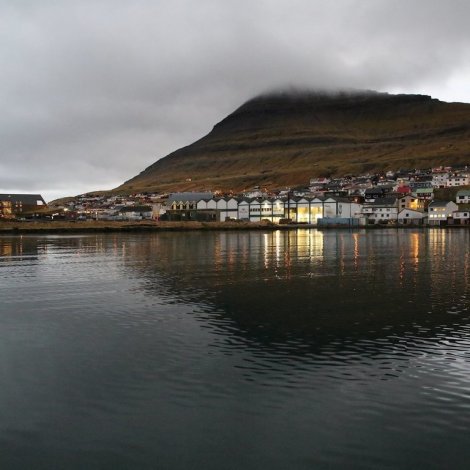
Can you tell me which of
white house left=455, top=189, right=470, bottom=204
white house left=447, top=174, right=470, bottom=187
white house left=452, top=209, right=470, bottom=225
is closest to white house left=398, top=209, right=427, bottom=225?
white house left=452, top=209, right=470, bottom=225

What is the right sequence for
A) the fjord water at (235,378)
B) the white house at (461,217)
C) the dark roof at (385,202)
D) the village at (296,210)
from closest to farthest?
the fjord water at (235,378) < the white house at (461,217) < the village at (296,210) < the dark roof at (385,202)

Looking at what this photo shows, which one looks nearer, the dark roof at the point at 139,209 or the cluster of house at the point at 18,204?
the cluster of house at the point at 18,204

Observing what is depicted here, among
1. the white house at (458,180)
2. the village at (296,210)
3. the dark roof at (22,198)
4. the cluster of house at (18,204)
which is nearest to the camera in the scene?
the village at (296,210)

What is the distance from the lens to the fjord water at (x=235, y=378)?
8.93 m

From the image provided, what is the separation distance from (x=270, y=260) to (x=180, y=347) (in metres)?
29.4

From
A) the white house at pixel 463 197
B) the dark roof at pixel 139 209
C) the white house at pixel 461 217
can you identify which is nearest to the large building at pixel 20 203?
the dark roof at pixel 139 209

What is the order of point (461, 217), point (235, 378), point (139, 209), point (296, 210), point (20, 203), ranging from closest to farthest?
point (235, 378)
point (461, 217)
point (296, 210)
point (20, 203)
point (139, 209)

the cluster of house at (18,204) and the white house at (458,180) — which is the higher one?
the white house at (458,180)

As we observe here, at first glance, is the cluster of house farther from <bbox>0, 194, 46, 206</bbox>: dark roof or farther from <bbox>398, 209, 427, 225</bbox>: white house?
<bbox>398, 209, 427, 225</bbox>: white house

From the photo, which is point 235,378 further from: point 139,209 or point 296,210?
point 139,209

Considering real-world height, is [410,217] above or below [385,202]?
below

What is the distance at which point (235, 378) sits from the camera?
1262 centimetres

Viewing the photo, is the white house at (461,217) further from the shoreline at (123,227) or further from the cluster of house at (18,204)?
the cluster of house at (18,204)

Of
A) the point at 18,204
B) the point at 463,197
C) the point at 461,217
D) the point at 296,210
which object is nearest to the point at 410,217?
the point at 461,217
